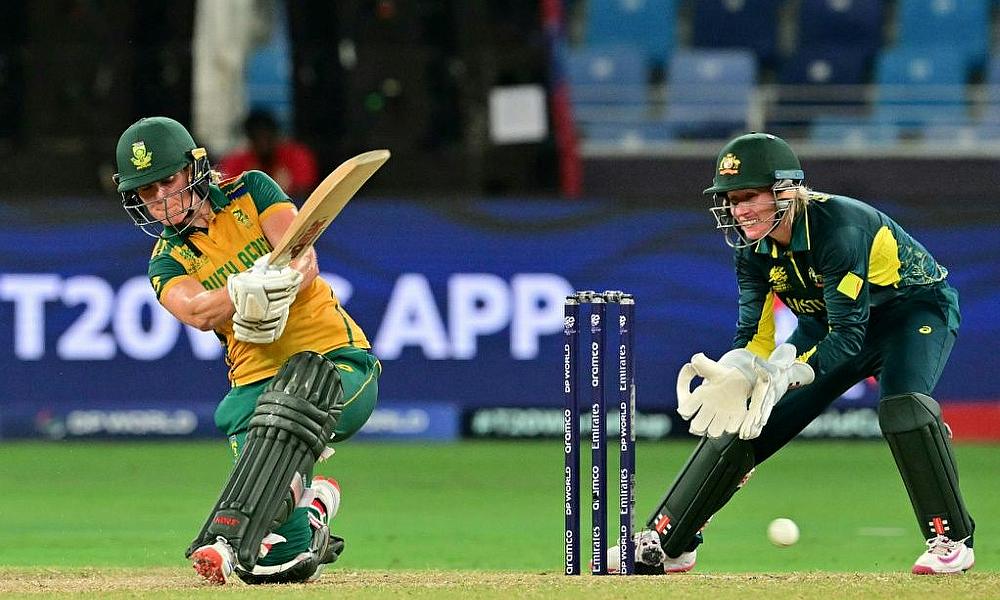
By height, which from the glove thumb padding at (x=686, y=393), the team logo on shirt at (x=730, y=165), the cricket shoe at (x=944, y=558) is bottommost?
the cricket shoe at (x=944, y=558)

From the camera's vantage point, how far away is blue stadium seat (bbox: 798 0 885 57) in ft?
46.7

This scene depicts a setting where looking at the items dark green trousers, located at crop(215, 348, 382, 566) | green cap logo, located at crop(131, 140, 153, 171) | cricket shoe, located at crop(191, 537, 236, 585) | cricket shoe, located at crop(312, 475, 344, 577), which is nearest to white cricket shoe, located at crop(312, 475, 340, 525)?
cricket shoe, located at crop(312, 475, 344, 577)

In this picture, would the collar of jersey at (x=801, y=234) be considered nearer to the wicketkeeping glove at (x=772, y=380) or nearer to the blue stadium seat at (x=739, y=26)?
the wicketkeeping glove at (x=772, y=380)

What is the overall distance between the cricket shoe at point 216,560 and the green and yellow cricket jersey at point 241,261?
0.68m

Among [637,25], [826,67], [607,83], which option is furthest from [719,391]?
[637,25]

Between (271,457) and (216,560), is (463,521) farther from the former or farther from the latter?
(216,560)

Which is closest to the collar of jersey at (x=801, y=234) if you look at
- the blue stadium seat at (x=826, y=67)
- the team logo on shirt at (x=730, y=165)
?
the team logo on shirt at (x=730, y=165)

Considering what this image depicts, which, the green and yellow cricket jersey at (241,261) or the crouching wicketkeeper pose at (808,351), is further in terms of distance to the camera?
the green and yellow cricket jersey at (241,261)

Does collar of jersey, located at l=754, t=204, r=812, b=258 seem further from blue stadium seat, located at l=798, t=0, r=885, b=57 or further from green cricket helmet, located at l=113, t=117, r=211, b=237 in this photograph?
blue stadium seat, located at l=798, t=0, r=885, b=57

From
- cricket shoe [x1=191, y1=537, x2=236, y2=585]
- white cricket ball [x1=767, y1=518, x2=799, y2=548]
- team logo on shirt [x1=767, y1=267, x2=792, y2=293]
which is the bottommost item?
white cricket ball [x1=767, y1=518, x2=799, y2=548]

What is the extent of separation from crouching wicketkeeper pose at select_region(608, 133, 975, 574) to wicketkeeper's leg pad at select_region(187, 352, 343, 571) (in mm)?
1101

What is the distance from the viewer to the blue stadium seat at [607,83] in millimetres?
13258

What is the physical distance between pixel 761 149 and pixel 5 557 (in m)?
3.22

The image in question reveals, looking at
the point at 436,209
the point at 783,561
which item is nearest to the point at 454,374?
the point at 436,209
